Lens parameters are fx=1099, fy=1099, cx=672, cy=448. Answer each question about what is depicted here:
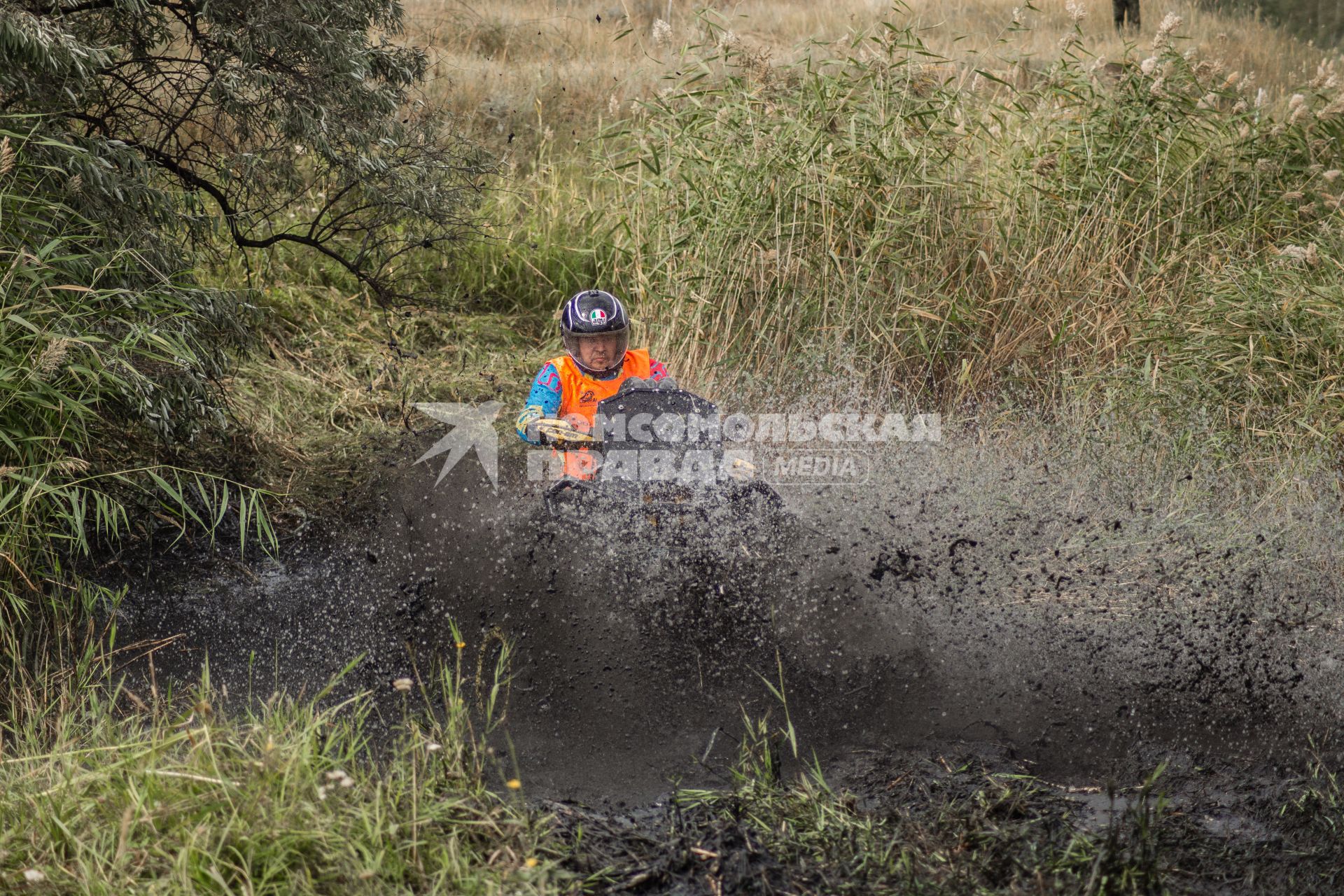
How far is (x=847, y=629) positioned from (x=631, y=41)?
813 cm

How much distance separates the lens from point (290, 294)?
6.32 metres

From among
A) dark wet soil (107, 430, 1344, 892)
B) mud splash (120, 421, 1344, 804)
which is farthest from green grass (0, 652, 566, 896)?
mud splash (120, 421, 1344, 804)

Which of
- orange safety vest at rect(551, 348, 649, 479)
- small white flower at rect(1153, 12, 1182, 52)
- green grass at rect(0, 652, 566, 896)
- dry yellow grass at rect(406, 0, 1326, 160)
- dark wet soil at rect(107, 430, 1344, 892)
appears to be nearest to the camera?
green grass at rect(0, 652, 566, 896)

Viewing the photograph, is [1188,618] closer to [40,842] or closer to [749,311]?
[749,311]

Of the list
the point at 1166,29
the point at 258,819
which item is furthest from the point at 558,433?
the point at 1166,29

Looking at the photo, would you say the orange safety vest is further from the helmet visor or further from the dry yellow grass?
the dry yellow grass

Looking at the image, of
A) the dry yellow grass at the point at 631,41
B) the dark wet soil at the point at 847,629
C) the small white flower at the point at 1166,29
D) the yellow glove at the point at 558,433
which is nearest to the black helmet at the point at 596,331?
the yellow glove at the point at 558,433

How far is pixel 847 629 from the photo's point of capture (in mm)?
4062

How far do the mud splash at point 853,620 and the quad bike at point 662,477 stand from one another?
0.11m

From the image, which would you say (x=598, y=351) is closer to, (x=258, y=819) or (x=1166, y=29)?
(x=258, y=819)

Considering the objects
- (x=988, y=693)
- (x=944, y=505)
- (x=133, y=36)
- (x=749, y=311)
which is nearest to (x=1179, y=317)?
(x=944, y=505)

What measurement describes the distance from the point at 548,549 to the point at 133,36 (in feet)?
8.72

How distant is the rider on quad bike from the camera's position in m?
4.39

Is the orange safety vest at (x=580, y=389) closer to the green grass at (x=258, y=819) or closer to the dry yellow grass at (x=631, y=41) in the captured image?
the green grass at (x=258, y=819)
